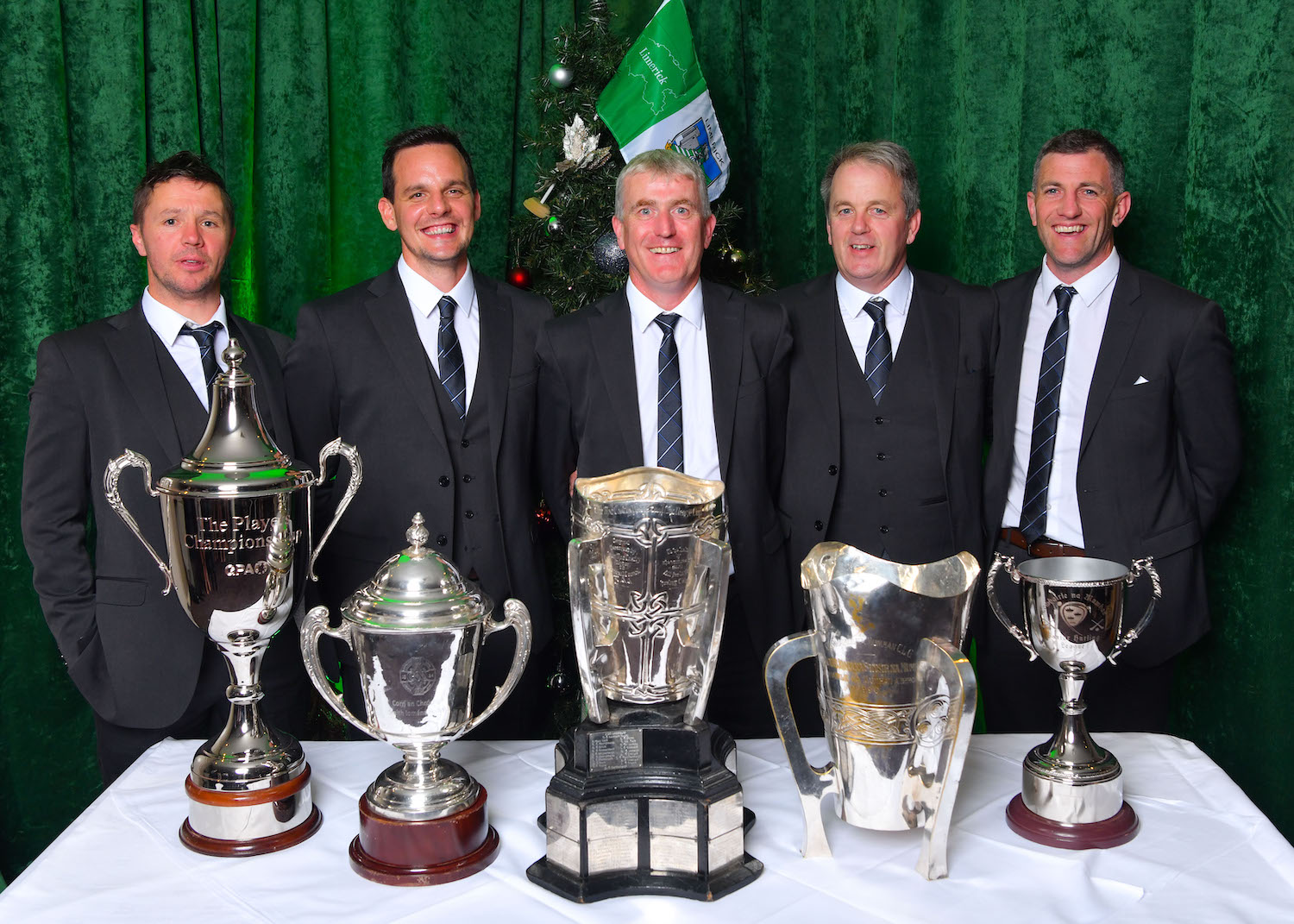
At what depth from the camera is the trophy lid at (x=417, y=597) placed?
1449 millimetres

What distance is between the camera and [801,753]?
151 cm

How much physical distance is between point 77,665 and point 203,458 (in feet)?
3.43

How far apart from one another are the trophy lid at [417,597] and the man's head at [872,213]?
165 cm

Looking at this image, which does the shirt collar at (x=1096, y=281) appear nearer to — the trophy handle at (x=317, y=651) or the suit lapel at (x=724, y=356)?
the suit lapel at (x=724, y=356)

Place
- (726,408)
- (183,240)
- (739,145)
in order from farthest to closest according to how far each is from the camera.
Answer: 1. (739,145)
2. (726,408)
3. (183,240)

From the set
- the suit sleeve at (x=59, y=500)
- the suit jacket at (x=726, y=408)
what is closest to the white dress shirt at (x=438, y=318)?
the suit jacket at (x=726, y=408)

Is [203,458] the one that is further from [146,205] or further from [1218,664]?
[1218,664]

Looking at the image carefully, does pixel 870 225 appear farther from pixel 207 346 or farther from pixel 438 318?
pixel 207 346

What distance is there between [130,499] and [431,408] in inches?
25.4

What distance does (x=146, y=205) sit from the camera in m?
2.55

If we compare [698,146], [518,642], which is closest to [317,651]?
[518,642]

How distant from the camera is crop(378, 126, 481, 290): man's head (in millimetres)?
2668

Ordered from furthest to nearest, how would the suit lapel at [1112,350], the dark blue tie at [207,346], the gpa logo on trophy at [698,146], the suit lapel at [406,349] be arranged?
the gpa logo on trophy at [698,146]
the suit lapel at [1112,350]
the suit lapel at [406,349]
the dark blue tie at [207,346]

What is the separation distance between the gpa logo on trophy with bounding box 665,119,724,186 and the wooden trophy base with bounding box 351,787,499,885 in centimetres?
229
